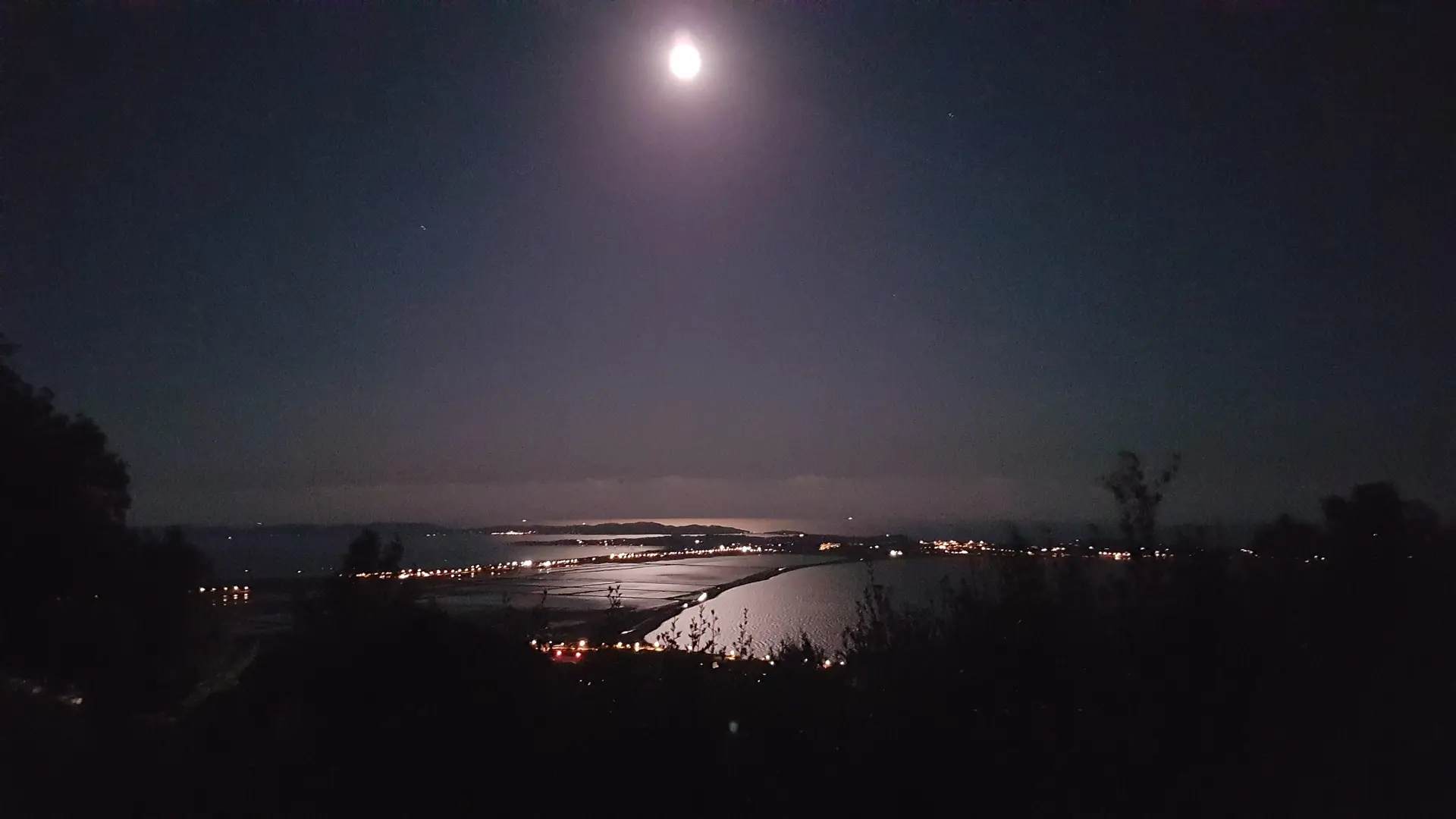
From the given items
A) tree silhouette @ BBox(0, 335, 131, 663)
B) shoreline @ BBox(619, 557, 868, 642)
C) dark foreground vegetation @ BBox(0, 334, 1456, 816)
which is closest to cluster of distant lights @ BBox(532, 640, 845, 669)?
dark foreground vegetation @ BBox(0, 334, 1456, 816)

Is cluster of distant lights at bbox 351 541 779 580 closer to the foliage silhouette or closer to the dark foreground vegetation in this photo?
the foliage silhouette

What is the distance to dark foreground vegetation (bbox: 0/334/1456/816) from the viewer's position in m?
5.16

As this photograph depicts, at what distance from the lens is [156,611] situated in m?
20.2

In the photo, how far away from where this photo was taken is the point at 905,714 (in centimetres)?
562

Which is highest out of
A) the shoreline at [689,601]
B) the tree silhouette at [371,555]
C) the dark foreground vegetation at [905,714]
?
the tree silhouette at [371,555]

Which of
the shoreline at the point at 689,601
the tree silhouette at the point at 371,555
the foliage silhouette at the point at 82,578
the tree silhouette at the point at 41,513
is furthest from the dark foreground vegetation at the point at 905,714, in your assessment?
the tree silhouette at the point at 41,513

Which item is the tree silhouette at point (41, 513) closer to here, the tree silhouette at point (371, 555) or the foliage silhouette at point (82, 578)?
the foliage silhouette at point (82, 578)

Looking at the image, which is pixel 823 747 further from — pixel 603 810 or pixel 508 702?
pixel 508 702

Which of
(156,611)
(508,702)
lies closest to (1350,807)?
(508,702)

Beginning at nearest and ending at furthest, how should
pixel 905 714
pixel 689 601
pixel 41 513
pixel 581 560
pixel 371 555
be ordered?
pixel 905 714 < pixel 371 555 < pixel 41 513 < pixel 689 601 < pixel 581 560

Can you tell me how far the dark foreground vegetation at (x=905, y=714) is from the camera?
516cm

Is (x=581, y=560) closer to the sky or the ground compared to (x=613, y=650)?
closer to the ground

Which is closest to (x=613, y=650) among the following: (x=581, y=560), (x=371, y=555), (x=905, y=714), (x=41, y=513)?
(x=905, y=714)

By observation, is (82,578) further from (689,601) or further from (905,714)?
(689,601)
